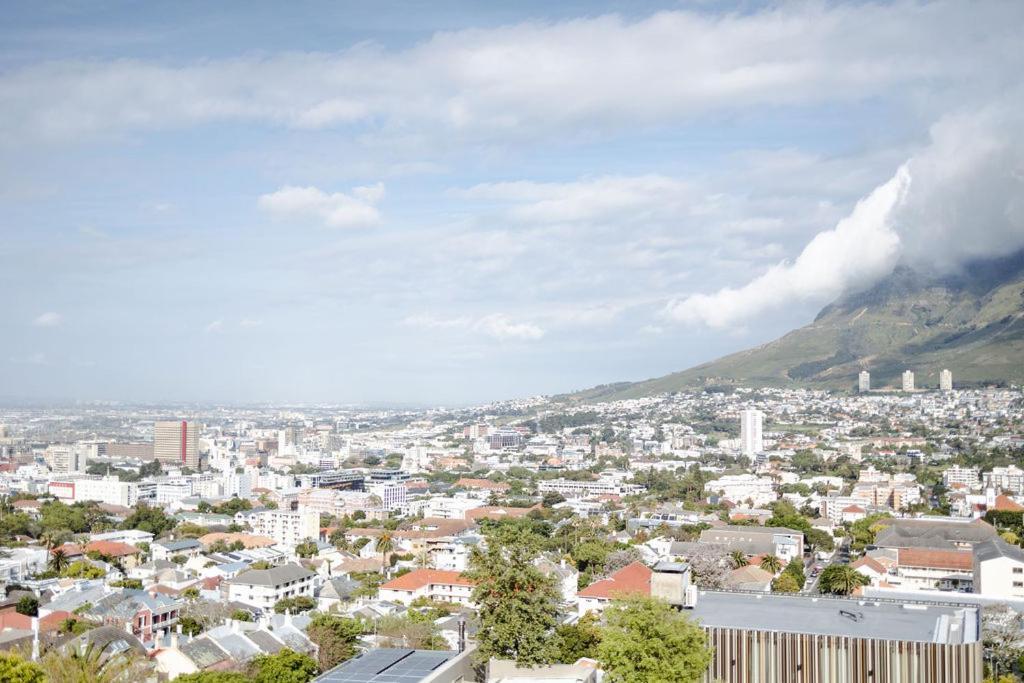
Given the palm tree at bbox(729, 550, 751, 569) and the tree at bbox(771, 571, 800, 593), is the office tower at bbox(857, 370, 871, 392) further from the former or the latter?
the tree at bbox(771, 571, 800, 593)

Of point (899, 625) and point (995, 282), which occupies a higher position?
point (995, 282)

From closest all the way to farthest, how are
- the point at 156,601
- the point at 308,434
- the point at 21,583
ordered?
the point at 156,601 < the point at 21,583 < the point at 308,434

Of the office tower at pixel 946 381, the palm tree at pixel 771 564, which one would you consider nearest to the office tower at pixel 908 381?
the office tower at pixel 946 381

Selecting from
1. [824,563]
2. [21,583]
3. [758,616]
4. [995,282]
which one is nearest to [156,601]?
[21,583]

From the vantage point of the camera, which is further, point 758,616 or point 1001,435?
point 1001,435

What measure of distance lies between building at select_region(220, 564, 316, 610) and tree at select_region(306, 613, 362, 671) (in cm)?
868

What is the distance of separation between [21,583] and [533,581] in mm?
25447


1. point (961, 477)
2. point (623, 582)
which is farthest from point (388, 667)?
point (961, 477)

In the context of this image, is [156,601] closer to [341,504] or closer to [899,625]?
[899,625]

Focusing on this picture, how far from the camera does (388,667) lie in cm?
1288

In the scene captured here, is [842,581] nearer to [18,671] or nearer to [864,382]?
[18,671]

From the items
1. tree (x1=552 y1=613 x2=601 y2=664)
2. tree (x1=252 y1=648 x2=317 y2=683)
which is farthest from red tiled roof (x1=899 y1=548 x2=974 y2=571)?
tree (x1=252 y1=648 x2=317 y2=683)

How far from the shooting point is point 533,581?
1559 centimetres

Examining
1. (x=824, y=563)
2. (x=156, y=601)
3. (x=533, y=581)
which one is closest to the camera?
(x=533, y=581)
